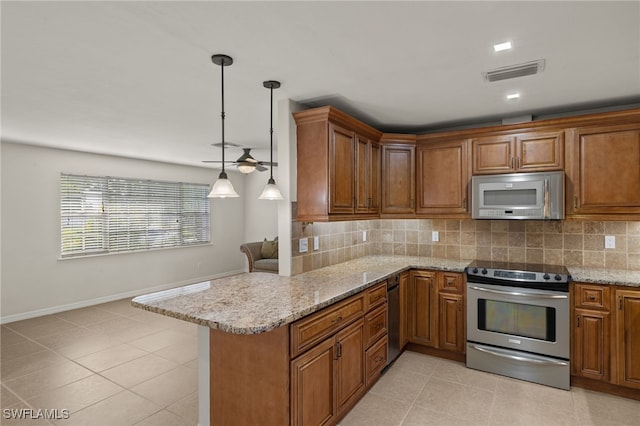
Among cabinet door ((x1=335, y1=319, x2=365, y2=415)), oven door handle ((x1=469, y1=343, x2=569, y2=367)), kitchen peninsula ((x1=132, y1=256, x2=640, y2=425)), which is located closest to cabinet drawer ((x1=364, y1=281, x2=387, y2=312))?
kitchen peninsula ((x1=132, y1=256, x2=640, y2=425))

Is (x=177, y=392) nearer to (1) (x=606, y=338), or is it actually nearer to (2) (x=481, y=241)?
(2) (x=481, y=241)

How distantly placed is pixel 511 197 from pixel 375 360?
2021 mm

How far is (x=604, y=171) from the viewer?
3041mm

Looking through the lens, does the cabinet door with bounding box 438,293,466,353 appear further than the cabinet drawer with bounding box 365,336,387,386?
Yes

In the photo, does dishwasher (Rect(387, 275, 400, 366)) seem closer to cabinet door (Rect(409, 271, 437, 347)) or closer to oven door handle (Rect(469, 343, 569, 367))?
cabinet door (Rect(409, 271, 437, 347))

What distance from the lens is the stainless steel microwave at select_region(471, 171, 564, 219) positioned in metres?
3.14

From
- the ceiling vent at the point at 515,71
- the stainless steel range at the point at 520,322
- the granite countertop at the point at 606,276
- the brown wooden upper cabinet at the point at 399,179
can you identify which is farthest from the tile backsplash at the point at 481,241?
the ceiling vent at the point at 515,71

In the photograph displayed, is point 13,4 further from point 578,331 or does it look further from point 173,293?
point 578,331

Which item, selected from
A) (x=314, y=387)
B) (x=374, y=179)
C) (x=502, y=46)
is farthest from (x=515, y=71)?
(x=314, y=387)

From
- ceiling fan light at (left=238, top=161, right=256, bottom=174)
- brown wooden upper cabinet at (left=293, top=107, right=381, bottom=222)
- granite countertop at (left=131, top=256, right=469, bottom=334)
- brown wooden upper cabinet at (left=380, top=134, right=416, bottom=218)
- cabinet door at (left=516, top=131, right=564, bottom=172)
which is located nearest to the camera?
granite countertop at (left=131, top=256, right=469, bottom=334)

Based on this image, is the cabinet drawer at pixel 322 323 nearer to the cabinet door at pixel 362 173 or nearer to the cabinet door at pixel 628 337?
the cabinet door at pixel 362 173

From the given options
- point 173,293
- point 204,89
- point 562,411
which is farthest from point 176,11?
point 562,411

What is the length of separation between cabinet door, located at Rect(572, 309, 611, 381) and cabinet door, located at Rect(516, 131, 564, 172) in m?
1.33

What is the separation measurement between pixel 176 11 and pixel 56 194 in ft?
15.8
